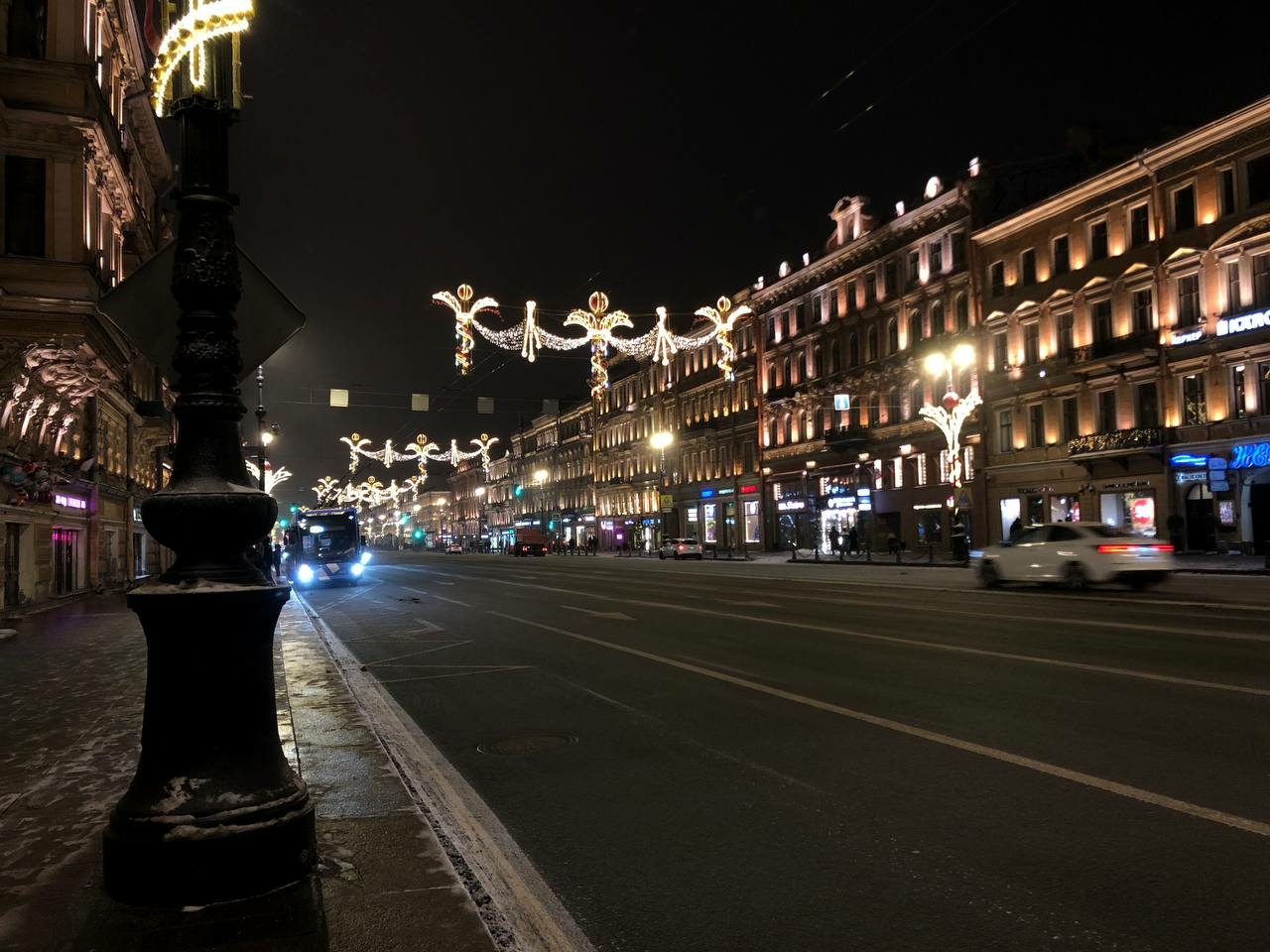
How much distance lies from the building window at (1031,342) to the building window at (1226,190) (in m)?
9.17

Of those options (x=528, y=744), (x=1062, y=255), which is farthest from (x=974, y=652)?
(x=1062, y=255)

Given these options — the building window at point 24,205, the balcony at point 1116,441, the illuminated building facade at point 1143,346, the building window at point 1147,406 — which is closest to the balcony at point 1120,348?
the illuminated building facade at point 1143,346

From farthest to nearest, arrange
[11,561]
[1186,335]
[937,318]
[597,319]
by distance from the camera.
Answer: [937,318] < [1186,335] < [597,319] < [11,561]

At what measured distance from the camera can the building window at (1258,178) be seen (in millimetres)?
32312

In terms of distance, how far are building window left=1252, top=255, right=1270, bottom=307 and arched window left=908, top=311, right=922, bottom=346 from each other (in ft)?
57.1

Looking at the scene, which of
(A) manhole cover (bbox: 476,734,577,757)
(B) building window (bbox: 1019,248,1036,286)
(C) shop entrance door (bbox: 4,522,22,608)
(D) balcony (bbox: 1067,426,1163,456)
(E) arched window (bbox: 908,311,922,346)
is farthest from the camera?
(E) arched window (bbox: 908,311,922,346)

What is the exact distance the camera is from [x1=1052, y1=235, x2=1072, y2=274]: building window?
133 feet

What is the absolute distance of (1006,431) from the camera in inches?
Answer: 1732

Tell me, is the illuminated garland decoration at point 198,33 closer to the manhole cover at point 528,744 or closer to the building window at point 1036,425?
the manhole cover at point 528,744

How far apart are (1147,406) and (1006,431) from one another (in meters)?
7.45

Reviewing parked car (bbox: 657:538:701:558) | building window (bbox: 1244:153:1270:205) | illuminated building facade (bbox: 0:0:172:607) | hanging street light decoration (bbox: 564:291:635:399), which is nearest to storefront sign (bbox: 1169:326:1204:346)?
building window (bbox: 1244:153:1270:205)

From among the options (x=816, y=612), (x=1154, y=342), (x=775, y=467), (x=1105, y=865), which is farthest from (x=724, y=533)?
(x=1105, y=865)

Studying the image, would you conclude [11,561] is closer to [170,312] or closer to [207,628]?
[170,312]

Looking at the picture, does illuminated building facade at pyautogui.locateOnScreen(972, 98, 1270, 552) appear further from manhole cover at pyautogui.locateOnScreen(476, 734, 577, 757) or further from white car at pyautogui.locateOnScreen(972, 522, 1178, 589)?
manhole cover at pyautogui.locateOnScreen(476, 734, 577, 757)
